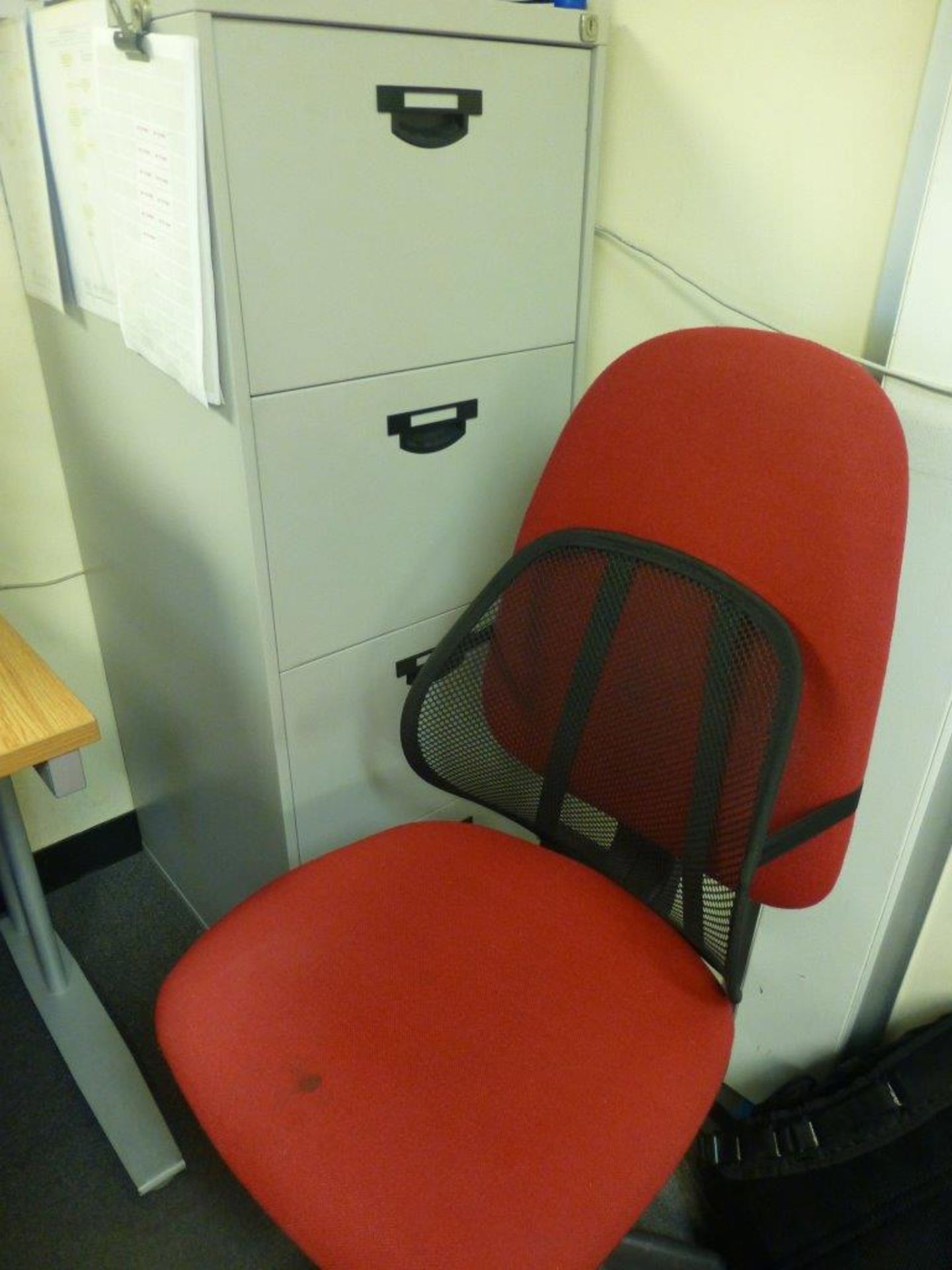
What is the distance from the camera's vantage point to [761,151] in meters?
0.94

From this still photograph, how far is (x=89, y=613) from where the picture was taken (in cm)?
148

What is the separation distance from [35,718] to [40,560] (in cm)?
65

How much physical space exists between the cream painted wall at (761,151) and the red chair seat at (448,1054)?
682 millimetres

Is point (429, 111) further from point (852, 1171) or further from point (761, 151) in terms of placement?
point (852, 1171)

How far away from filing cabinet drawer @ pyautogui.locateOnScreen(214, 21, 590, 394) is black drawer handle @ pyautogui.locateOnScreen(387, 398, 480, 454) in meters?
0.06

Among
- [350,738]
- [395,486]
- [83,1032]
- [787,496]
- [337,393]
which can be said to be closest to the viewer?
[787,496]

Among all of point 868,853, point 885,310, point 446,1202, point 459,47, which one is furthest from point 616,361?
point 446,1202

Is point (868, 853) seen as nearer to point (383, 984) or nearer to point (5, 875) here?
point (383, 984)

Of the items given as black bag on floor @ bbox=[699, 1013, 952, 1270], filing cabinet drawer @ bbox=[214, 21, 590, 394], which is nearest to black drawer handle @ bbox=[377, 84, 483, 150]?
filing cabinet drawer @ bbox=[214, 21, 590, 394]

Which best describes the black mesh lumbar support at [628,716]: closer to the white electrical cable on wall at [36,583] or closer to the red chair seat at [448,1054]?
the red chair seat at [448,1054]

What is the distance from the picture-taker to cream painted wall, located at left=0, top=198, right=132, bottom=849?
4.25 feet

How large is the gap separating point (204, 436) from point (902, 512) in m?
0.69

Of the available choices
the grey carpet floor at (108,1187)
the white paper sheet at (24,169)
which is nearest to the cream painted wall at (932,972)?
the grey carpet floor at (108,1187)

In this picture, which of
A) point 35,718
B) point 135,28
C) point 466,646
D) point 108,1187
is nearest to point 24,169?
point 135,28
